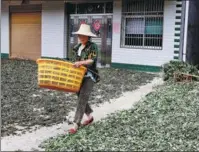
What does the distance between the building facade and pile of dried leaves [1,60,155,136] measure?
1.70 metres

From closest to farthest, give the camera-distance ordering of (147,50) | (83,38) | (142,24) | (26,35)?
(83,38)
(147,50)
(142,24)
(26,35)

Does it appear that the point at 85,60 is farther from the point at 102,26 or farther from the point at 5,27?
the point at 5,27

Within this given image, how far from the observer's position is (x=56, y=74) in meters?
5.52

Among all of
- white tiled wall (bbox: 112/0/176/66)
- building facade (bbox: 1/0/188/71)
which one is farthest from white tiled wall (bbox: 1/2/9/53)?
white tiled wall (bbox: 112/0/176/66)

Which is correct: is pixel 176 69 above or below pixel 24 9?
below

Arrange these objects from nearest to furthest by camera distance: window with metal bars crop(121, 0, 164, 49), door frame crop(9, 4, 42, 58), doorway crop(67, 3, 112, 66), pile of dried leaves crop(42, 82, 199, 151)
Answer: pile of dried leaves crop(42, 82, 199, 151), window with metal bars crop(121, 0, 164, 49), doorway crop(67, 3, 112, 66), door frame crop(9, 4, 42, 58)

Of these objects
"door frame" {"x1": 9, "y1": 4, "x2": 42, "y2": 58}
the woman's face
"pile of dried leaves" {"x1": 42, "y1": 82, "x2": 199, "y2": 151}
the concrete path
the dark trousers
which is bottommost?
the concrete path

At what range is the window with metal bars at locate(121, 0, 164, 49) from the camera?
49.2ft

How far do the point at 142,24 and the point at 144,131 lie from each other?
10106 millimetres

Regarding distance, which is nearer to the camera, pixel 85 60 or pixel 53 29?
pixel 85 60

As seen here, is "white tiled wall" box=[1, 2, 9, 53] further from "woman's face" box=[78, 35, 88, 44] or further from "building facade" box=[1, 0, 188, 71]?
"woman's face" box=[78, 35, 88, 44]

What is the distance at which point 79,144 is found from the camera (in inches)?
200

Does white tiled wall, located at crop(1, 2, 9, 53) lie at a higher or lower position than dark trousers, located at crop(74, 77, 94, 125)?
higher

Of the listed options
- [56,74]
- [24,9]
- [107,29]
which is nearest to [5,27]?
[24,9]
